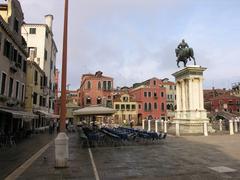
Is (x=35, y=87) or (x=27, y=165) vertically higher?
(x=35, y=87)

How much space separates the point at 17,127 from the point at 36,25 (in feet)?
62.1

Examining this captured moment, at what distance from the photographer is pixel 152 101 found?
70.4 metres

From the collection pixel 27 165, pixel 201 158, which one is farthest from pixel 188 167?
Result: pixel 27 165

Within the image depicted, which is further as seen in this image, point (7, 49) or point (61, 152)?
point (7, 49)

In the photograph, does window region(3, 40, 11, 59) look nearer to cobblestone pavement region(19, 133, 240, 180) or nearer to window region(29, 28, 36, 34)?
cobblestone pavement region(19, 133, 240, 180)

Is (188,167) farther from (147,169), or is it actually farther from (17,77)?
(17,77)

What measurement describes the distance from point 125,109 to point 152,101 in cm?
775

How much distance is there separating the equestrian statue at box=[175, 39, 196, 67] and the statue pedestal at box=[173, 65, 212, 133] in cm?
189

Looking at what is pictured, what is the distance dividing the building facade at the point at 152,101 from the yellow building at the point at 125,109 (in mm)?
1571

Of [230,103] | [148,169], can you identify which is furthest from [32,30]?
[230,103]

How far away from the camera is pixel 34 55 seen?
122 feet

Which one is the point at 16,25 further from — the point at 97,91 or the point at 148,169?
the point at 97,91

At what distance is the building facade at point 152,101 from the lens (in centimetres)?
7006

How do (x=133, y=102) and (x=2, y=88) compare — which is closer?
(x=2, y=88)
